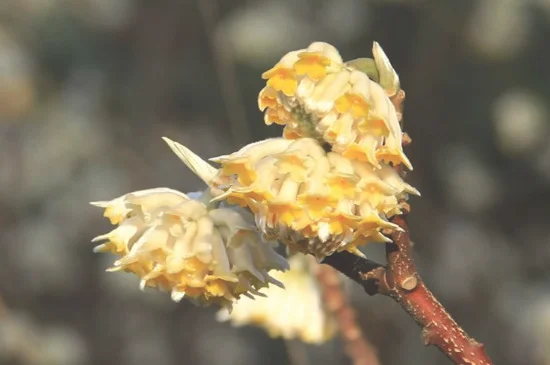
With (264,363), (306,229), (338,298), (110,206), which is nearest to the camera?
(306,229)

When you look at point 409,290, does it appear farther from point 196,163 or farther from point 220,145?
point 220,145

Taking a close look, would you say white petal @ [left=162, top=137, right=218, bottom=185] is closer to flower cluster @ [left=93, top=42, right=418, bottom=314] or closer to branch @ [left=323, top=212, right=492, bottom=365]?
flower cluster @ [left=93, top=42, right=418, bottom=314]

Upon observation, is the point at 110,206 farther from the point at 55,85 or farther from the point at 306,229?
the point at 55,85

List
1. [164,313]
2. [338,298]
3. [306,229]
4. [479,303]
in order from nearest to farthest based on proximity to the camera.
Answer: [306,229] → [338,298] → [479,303] → [164,313]

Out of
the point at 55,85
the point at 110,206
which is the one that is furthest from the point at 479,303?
the point at 110,206

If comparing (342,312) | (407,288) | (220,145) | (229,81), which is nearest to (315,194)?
(407,288)

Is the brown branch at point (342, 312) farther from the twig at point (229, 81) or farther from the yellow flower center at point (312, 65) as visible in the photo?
the twig at point (229, 81)
